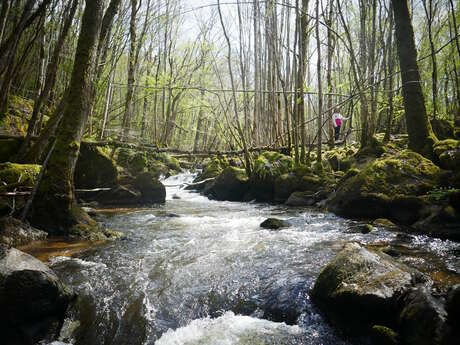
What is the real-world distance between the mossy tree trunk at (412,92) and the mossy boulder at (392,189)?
487 millimetres

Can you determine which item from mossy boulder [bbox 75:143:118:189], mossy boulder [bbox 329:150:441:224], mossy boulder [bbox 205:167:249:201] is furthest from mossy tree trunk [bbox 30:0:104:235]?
mossy boulder [bbox 205:167:249:201]

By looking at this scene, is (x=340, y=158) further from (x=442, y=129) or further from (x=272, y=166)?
(x=442, y=129)

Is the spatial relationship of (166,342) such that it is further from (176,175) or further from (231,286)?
(176,175)

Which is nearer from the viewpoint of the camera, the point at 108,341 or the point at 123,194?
the point at 108,341

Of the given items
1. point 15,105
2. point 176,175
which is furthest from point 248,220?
point 176,175

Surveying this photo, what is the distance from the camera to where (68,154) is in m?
4.87

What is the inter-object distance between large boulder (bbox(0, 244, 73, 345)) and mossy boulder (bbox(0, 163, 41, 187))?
9.13 ft

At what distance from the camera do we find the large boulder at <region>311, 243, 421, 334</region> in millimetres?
2486

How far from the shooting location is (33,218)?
15.3 ft

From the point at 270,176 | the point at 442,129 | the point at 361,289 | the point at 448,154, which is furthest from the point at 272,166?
the point at 361,289

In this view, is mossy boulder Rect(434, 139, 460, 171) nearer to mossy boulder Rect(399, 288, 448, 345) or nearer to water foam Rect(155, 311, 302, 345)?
mossy boulder Rect(399, 288, 448, 345)

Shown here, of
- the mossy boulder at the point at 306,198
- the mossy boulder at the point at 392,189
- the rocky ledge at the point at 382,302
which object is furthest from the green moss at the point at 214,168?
the rocky ledge at the point at 382,302

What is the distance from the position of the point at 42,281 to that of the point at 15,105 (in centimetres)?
882

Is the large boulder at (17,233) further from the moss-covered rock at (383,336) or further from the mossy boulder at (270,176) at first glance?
the mossy boulder at (270,176)
